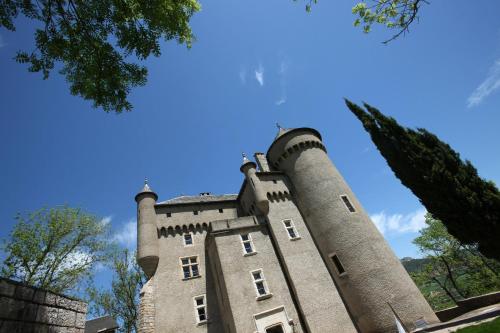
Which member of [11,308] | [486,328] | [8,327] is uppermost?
[11,308]

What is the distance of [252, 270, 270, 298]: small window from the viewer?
17609mm

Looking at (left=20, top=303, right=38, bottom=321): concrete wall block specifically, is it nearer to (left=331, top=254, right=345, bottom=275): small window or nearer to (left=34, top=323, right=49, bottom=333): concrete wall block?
(left=34, top=323, right=49, bottom=333): concrete wall block

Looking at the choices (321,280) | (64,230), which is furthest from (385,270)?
(64,230)

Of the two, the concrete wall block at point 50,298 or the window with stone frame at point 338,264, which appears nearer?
the concrete wall block at point 50,298

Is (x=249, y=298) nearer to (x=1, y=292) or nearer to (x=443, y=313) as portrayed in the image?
(x=1, y=292)

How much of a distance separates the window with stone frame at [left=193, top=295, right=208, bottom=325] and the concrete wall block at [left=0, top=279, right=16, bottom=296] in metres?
16.1

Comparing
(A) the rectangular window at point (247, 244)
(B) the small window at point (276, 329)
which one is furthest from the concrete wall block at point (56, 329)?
(A) the rectangular window at point (247, 244)

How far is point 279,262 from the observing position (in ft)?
64.5

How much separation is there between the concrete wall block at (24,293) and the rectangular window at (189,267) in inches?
624

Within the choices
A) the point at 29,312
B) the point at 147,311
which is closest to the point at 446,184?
the point at 29,312

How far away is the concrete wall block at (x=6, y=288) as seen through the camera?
464 cm

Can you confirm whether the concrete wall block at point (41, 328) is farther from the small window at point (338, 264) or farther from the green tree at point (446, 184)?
the green tree at point (446, 184)

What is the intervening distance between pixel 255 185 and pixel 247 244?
5.20 m

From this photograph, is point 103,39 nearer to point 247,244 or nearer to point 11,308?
point 11,308
